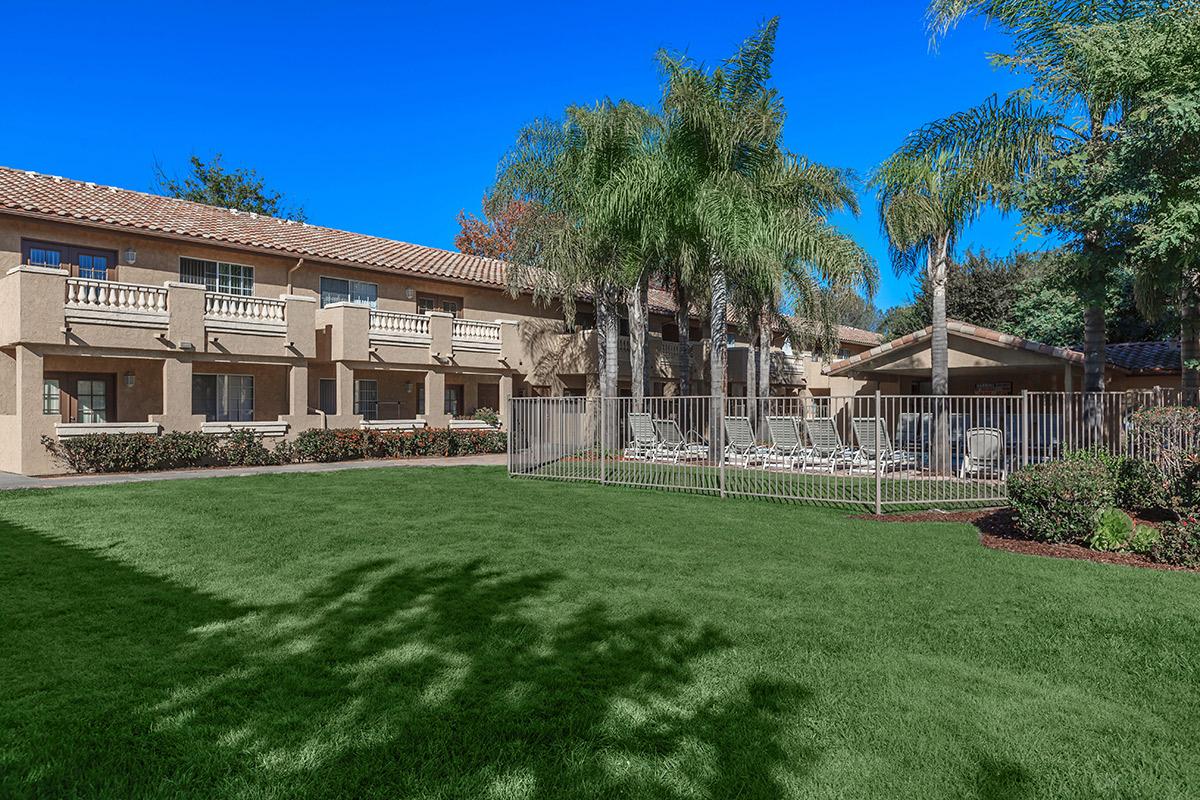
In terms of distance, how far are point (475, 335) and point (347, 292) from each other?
4573 millimetres

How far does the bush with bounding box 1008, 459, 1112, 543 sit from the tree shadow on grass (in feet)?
19.3

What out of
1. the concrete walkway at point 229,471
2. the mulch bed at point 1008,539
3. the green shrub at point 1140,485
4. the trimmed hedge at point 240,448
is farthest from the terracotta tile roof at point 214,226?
the green shrub at point 1140,485

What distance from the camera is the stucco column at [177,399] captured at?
1892 centimetres

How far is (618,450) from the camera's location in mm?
16453

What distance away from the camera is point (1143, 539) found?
8070mm

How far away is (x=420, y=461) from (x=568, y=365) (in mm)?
8509

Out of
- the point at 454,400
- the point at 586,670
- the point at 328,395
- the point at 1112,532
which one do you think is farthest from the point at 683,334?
the point at 586,670

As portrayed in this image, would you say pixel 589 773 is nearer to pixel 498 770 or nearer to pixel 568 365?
pixel 498 770

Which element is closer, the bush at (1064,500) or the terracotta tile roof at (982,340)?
the bush at (1064,500)

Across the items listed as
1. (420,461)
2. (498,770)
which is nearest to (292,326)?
(420,461)

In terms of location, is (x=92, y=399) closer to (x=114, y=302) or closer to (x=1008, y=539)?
(x=114, y=302)

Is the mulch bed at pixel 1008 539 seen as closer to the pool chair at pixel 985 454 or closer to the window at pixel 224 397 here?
the pool chair at pixel 985 454

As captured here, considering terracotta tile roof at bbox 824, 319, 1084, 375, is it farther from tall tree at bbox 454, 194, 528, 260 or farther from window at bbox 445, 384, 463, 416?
tall tree at bbox 454, 194, 528, 260

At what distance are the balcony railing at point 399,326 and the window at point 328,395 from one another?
9.22 ft
